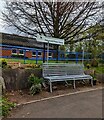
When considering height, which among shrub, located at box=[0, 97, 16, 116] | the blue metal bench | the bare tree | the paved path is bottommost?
the paved path

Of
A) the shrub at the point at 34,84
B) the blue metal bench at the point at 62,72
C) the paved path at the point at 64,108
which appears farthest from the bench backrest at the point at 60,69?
the paved path at the point at 64,108

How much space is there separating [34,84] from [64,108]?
2051mm

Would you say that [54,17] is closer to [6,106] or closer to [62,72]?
[62,72]

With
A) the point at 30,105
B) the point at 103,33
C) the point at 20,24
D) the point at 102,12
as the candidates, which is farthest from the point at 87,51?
the point at 30,105

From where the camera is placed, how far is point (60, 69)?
31.5 ft

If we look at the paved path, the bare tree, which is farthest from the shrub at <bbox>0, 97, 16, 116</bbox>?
the bare tree

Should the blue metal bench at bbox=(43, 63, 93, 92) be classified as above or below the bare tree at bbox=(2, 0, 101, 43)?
below

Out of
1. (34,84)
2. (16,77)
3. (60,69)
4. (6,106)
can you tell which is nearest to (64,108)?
(6,106)

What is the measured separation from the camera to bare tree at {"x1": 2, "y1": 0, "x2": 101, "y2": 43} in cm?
1523

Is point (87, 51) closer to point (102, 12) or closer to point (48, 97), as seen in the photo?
point (102, 12)

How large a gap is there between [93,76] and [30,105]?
16.7 ft

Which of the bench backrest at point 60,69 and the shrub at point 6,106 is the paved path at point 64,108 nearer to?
the shrub at point 6,106

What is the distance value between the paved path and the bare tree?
8908 millimetres

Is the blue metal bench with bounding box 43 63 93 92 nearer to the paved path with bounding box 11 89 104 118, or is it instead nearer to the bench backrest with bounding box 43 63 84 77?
the bench backrest with bounding box 43 63 84 77
